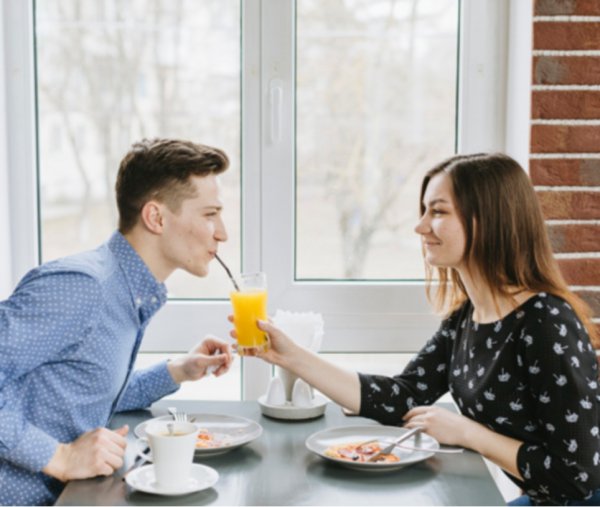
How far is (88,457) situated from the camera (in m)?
1.45

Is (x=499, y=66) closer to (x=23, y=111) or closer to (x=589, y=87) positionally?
(x=589, y=87)

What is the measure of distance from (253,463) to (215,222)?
514 millimetres

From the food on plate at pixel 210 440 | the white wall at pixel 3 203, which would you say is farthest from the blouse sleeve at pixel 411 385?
the white wall at pixel 3 203

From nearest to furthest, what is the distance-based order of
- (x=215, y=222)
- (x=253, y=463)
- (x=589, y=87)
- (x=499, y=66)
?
(x=253, y=463), (x=215, y=222), (x=589, y=87), (x=499, y=66)

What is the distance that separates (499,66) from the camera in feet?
8.10

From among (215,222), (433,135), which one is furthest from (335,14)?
(215,222)

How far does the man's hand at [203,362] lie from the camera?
188 centimetres

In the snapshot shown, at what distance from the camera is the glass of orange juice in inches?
71.2

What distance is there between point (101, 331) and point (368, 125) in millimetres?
1209

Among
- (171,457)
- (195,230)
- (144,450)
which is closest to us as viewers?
(171,457)

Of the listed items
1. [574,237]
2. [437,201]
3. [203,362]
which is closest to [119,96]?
[203,362]

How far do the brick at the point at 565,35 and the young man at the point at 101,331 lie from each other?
97 cm

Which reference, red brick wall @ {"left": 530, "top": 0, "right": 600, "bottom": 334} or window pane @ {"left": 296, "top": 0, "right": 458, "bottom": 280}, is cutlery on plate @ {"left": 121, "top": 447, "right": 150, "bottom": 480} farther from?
red brick wall @ {"left": 530, "top": 0, "right": 600, "bottom": 334}

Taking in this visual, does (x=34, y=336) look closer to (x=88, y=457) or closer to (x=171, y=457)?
(x=88, y=457)
